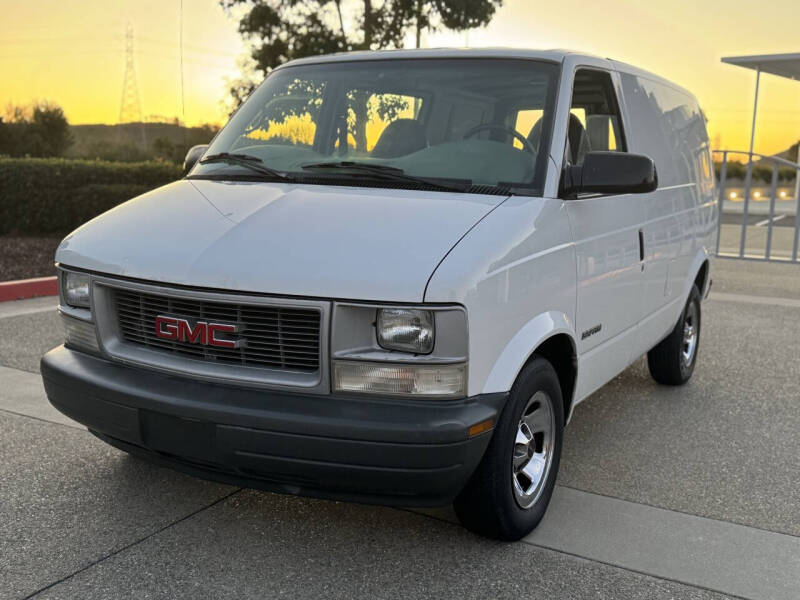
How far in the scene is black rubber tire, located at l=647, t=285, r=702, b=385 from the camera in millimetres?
5746

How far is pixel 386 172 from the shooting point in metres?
3.69

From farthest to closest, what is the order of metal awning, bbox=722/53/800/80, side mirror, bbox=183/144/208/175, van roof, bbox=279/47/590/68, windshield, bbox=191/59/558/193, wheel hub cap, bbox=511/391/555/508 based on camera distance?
metal awning, bbox=722/53/800/80 < side mirror, bbox=183/144/208/175 < van roof, bbox=279/47/590/68 < windshield, bbox=191/59/558/193 < wheel hub cap, bbox=511/391/555/508

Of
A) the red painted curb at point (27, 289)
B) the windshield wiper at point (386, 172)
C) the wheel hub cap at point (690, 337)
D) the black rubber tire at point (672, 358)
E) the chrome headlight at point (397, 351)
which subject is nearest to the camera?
the chrome headlight at point (397, 351)

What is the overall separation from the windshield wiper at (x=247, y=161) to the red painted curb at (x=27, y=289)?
5.04 meters

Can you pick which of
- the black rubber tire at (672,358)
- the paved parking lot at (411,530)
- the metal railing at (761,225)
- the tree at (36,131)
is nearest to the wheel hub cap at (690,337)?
the black rubber tire at (672,358)

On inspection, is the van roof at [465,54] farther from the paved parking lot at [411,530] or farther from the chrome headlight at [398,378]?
the paved parking lot at [411,530]

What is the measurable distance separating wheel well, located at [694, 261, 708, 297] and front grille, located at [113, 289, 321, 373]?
12.8 feet

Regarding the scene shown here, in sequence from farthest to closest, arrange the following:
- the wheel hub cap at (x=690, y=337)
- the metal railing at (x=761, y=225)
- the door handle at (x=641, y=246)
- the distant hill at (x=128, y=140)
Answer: the distant hill at (x=128, y=140)
the metal railing at (x=761, y=225)
the wheel hub cap at (x=690, y=337)
the door handle at (x=641, y=246)

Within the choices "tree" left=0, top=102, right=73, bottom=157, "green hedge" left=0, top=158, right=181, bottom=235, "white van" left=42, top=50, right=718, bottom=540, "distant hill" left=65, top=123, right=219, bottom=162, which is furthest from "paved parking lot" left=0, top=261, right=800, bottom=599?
"tree" left=0, top=102, right=73, bottom=157

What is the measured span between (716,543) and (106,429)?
2.53 metres

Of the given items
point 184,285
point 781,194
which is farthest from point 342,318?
point 781,194

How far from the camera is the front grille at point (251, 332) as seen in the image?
2939 millimetres

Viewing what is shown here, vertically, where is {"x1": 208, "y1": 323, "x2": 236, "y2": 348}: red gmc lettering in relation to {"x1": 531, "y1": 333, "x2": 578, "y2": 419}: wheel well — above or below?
above

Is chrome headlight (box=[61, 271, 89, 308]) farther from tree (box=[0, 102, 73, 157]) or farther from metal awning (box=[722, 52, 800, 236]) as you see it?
tree (box=[0, 102, 73, 157])
